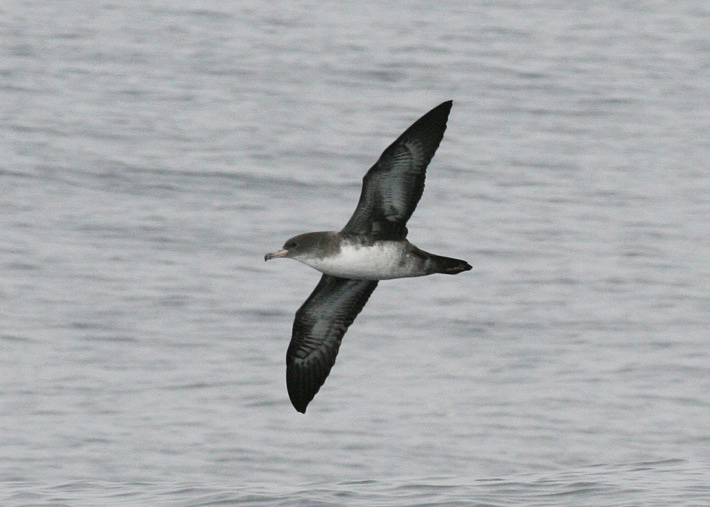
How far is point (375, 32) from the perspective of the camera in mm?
31781

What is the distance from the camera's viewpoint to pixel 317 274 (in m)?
19.0

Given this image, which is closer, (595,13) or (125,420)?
(125,420)

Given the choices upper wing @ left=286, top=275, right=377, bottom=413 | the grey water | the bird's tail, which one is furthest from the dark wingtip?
the bird's tail

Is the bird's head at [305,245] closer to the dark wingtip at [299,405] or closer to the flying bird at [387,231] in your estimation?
the flying bird at [387,231]

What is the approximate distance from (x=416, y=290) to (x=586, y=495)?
246 inches

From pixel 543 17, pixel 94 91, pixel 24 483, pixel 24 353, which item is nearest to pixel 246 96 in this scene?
pixel 94 91

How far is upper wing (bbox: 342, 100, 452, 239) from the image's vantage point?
865 cm

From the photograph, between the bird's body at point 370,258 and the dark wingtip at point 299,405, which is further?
the dark wingtip at point 299,405

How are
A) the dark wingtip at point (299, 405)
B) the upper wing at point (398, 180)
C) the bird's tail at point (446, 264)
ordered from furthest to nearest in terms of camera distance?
the dark wingtip at point (299, 405), the bird's tail at point (446, 264), the upper wing at point (398, 180)

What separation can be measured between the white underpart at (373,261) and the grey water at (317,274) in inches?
121

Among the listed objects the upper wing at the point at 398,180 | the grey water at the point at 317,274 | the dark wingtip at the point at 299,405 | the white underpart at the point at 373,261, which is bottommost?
the grey water at the point at 317,274

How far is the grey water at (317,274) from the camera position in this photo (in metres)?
13.0

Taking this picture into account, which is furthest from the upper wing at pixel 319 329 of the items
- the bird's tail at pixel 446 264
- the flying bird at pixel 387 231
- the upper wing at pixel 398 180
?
the bird's tail at pixel 446 264

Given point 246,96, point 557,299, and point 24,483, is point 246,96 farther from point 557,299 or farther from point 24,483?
point 24,483
